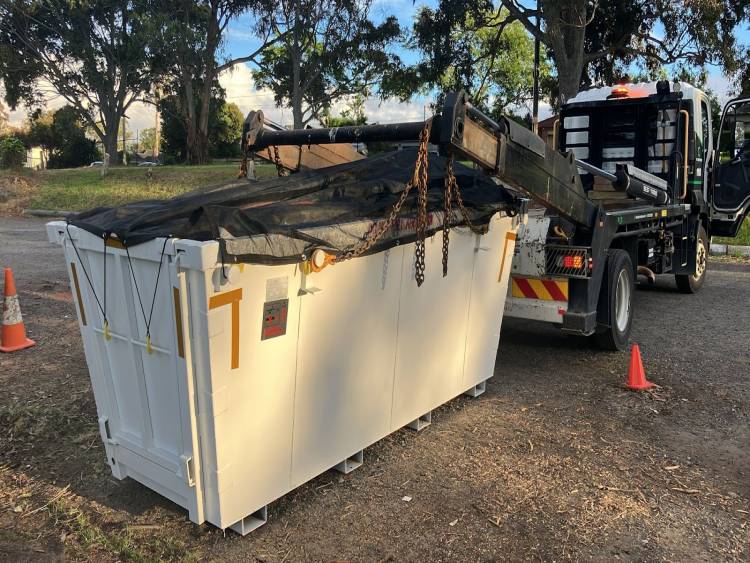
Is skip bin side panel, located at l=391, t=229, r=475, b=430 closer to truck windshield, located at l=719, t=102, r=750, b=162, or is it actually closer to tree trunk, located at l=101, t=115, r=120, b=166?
truck windshield, located at l=719, t=102, r=750, b=162

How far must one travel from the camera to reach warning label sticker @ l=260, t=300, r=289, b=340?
2.95 meters

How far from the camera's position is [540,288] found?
→ 568 cm

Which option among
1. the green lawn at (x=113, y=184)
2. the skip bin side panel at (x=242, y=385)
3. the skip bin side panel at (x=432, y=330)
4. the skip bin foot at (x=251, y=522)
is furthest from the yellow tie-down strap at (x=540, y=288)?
the green lawn at (x=113, y=184)

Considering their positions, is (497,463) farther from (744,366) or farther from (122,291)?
(744,366)

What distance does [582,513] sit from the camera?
336cm

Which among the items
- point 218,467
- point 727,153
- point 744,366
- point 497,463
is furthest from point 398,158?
point 727,153

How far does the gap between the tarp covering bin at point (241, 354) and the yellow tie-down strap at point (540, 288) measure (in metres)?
1.92

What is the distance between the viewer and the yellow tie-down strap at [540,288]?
557 centimetres

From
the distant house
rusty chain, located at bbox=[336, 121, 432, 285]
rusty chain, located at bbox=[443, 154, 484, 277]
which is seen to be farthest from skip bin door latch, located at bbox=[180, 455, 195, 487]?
the distant house

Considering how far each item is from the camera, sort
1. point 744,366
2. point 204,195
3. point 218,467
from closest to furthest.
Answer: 1. point 218,467
2. point 204,195
3. point 744,366

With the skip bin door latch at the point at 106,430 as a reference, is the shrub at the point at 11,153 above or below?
above

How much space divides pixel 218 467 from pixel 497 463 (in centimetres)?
181

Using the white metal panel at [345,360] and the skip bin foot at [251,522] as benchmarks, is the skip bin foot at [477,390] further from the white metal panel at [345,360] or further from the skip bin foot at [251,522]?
the skip bin foot at [251,522]

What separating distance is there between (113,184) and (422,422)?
21.1 meters
